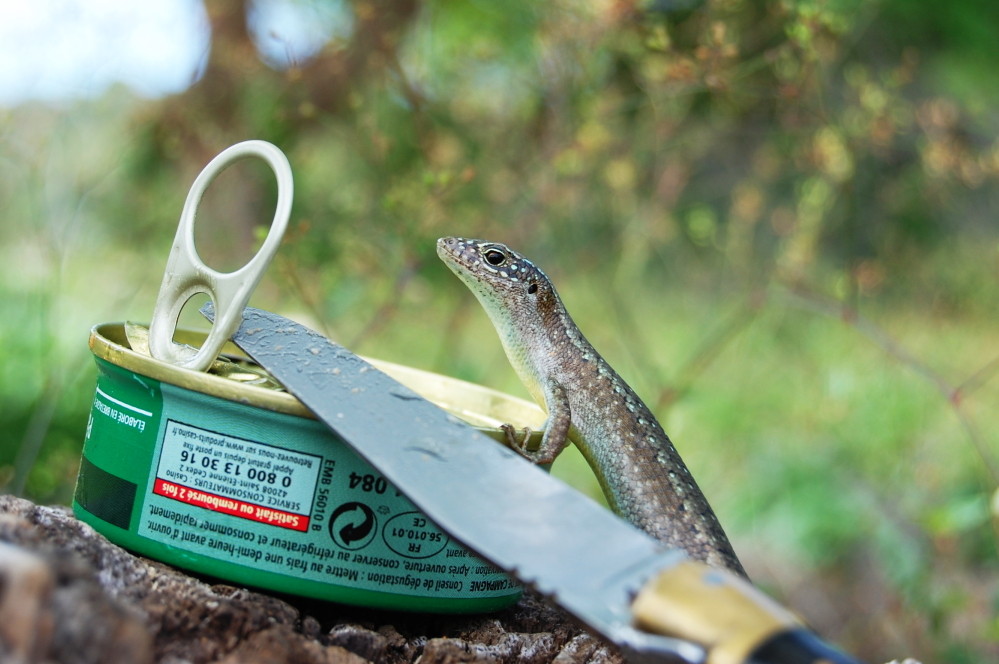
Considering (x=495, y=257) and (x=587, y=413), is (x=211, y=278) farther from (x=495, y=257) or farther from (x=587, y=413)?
(x=587, y=413)

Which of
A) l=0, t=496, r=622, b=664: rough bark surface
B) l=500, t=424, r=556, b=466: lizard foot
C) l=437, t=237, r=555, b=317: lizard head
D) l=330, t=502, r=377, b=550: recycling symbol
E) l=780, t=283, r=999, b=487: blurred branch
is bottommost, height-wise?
l=0, t=496, r=622, b=664: rough bark surface

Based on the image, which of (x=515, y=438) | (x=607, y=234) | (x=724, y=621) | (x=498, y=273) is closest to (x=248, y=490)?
(x=515, y=438)

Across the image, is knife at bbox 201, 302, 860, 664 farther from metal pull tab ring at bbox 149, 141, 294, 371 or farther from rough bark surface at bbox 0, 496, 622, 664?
rough bark surface at bbox 0, 496, 622, 664

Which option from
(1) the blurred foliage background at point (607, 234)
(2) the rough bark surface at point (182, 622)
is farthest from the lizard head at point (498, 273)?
(1) the blurred foliage background at point (607, 234)

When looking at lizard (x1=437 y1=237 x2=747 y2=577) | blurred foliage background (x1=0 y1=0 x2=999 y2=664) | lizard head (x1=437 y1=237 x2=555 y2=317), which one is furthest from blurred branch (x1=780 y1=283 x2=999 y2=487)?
lizard head (x1=437 y1=237 x2=555 y2=317)

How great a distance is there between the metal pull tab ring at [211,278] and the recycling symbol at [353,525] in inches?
16.8

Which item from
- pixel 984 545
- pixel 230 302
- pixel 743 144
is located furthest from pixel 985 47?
pixel 230 302

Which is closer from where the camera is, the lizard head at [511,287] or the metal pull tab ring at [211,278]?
the metal pull tab ring at [211,278]

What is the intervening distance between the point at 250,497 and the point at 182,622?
0.25 meters

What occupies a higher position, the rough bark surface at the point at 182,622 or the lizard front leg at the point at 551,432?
the lizard front leg at the point at 551,432

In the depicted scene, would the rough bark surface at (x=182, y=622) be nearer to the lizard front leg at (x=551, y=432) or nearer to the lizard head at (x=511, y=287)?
the lizard front leg at (x=551, y=432)

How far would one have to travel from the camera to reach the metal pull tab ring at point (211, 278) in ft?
6.05

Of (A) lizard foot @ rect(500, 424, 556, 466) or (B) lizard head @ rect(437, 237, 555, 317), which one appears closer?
(A) lizard foot @ rect(500, 424, 556, 466)

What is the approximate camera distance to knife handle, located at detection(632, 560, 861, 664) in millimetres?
1237
